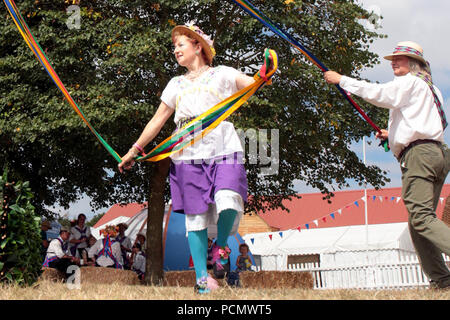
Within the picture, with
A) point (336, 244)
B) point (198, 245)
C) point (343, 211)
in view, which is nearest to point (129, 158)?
point (198, 245)

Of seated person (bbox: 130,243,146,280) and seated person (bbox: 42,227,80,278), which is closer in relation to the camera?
seated person (bbox: 42,227,80,278)

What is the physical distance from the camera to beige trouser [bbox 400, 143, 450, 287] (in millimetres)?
4141

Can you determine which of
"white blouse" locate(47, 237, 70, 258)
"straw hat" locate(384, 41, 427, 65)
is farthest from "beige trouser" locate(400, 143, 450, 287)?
"white blouse" locate(47, 237, 70, 258)

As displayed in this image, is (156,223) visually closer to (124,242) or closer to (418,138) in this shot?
(124,242)

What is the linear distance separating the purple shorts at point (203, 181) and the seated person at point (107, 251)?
913cm

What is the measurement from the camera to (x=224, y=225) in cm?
418

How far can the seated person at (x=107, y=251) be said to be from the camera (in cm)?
1278

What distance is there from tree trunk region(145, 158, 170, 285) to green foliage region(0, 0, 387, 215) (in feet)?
3.47

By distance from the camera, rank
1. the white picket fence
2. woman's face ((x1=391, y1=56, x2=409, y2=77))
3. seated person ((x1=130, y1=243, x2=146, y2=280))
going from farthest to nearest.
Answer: the white picket fence
seated person ((x1=130, y1=243, x2=146, y2=280))
woman's face ((x1=391, y1=56, x2=409, y2=77))

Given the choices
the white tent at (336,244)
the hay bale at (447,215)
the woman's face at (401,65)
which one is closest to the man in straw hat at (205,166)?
the woman's face at (401,65)

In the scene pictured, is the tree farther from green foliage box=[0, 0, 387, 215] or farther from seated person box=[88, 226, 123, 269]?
seated person box=[88, 226, 123, 269]

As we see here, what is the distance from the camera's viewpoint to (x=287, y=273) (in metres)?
12.2
